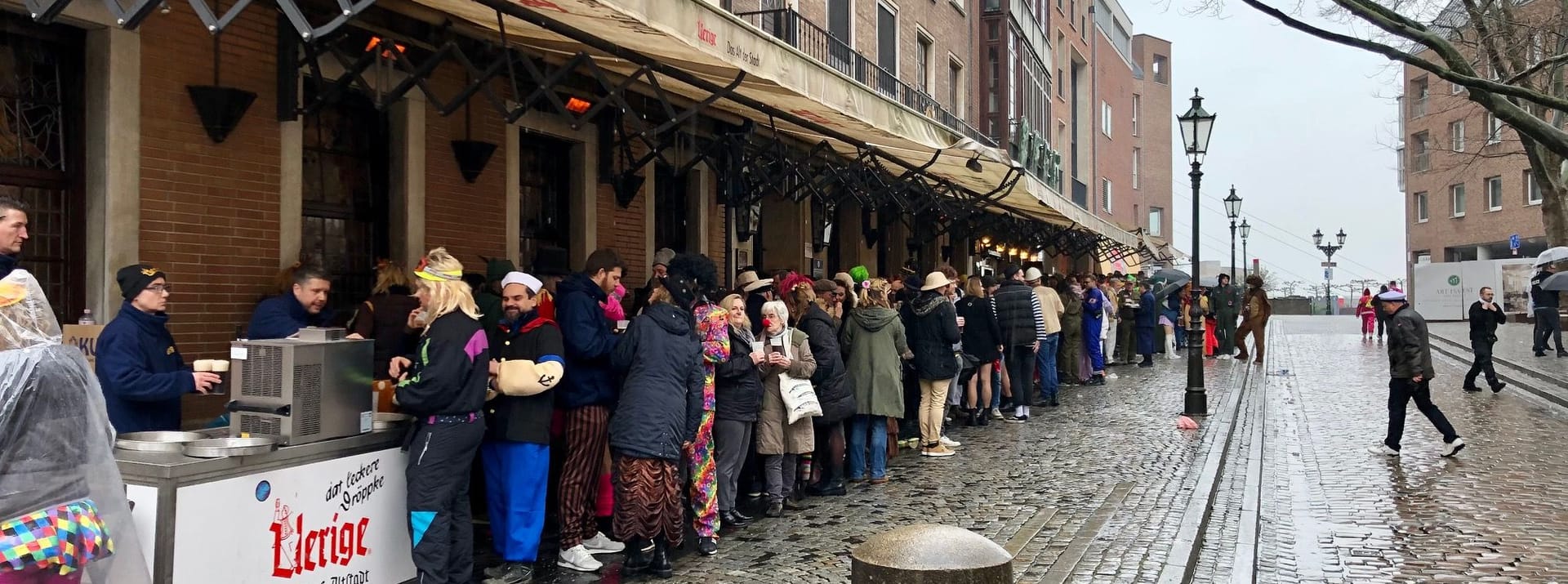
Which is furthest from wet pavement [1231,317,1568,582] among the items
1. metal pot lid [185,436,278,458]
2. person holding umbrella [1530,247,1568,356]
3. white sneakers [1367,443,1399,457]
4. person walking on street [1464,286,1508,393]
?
person holding umbrella [1530,247,1568,356]

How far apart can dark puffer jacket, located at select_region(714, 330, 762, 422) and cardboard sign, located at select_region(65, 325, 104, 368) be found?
11.3 ft

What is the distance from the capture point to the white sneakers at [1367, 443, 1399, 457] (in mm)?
11023

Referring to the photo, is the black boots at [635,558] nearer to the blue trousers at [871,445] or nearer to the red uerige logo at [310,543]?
the red uerige logo at [310,543]

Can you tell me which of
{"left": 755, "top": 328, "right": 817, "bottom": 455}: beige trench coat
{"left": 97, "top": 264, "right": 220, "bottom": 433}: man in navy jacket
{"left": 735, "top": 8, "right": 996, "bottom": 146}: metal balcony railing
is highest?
{"left": 735, "top": 8, "right": 996, "bottom": 146}: metal balcony railing

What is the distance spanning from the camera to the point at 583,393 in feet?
21.4

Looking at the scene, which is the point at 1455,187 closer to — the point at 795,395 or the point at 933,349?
the point at 933,349

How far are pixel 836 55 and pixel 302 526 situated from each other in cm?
1505

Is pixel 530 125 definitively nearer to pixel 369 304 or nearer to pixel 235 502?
pixel 369 304

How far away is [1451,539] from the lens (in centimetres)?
743

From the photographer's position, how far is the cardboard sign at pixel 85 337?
238 inches

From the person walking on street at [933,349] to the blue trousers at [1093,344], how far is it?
811 centimetres

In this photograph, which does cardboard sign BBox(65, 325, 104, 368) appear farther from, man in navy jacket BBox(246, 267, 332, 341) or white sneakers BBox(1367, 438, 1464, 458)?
white sneakers BBox(1367, 438, 1464, 458)

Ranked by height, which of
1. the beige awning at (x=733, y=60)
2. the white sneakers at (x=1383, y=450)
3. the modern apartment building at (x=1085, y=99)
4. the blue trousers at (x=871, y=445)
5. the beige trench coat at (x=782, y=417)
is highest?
the modern apartment building at (x=1085, y=99)

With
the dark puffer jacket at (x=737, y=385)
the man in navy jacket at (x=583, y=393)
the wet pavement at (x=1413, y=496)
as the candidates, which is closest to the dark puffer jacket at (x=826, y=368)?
the dark puffer jacket at (x=737, y=385)
